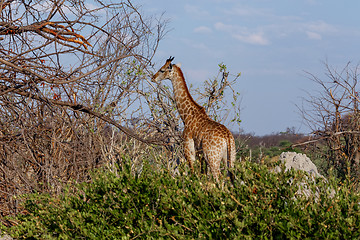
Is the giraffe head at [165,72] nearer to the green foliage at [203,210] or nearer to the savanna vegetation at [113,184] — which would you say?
the savanna vegetation at [113,184]

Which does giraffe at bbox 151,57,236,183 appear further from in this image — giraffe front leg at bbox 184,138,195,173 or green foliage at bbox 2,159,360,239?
green foliage at bbox 2,159,360,239

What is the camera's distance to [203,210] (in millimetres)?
4816

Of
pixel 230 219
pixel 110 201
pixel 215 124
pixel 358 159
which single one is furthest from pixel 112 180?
pixel 358 159

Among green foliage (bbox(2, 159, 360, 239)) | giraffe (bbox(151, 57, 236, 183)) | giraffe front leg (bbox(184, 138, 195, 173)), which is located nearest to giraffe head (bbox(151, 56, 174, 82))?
giraffe (bbox(151, 57, 236, 183))

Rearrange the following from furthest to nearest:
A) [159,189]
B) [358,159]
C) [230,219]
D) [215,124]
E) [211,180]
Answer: [358,159] → [215,124] → [211,180] → [159,189] → [230,219]

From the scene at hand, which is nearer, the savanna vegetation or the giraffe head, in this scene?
the savanna vegetation

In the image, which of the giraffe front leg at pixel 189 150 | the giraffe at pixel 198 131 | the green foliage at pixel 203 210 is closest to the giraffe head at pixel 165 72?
the giraffe at pixel 198 131

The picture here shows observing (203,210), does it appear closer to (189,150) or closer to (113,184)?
(113,184)

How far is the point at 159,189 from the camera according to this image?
4.94 metres

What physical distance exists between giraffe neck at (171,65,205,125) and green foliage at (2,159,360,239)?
4.17 meters

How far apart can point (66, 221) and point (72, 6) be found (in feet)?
11.3

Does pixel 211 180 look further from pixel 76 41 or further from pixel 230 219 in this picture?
pixel 76 41

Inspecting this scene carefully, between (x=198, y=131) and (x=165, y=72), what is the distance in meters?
1.55

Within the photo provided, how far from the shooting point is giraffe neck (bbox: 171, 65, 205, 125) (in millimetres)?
9766
